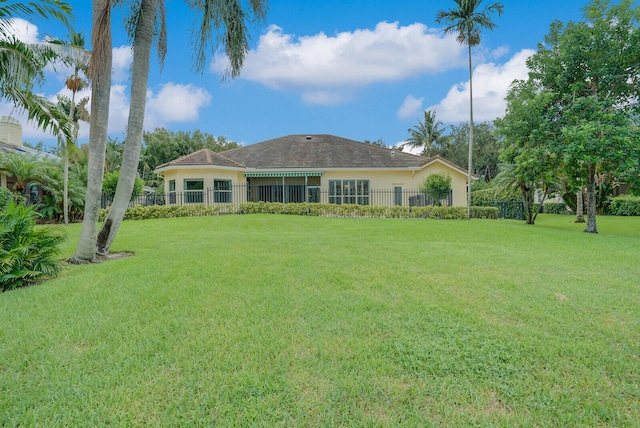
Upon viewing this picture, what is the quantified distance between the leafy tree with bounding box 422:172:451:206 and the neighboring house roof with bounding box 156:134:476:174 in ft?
9.34

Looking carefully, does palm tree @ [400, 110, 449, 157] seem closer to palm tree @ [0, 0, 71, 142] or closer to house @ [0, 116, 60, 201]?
house @ [0, 116, 60, 201]

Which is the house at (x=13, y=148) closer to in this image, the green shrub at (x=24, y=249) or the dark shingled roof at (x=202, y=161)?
the dark shingled roof at (x=202, y=161)

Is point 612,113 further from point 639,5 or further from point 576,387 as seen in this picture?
point 576,387

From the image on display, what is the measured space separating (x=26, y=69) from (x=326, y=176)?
711 inches

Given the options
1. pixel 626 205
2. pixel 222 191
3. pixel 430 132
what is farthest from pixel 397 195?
pixel 430 132

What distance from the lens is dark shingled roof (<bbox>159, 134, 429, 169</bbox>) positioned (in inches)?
965

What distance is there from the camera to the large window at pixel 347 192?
25.2m

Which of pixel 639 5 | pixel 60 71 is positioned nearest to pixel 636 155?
pixel 639 5

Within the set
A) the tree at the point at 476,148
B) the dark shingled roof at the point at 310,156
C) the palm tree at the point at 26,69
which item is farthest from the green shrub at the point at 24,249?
the tree at the point at 476,148

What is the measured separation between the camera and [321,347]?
3.33 m

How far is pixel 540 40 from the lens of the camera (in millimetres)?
17094

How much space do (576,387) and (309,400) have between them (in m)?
2.30

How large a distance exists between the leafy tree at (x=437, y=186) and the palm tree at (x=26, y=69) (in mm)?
19455

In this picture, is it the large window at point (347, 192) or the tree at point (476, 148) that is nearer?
the large window at point (347, 192)
